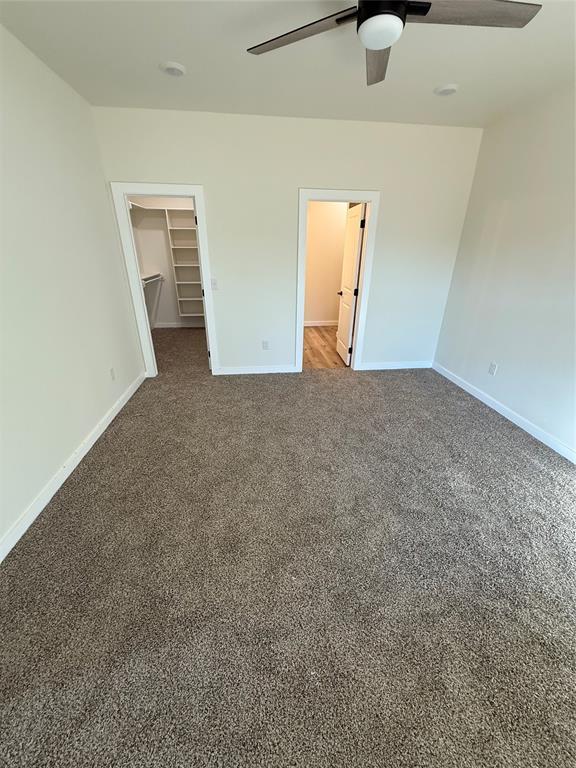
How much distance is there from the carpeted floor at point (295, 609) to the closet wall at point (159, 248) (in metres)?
3.94

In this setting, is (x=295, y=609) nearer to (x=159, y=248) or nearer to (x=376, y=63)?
(x=376, y=63)

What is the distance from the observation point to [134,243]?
313cm

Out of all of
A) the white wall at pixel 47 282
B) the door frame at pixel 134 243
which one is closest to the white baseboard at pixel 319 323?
the door frame at pixel 134 243

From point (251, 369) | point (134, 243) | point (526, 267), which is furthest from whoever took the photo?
point (251, 369)

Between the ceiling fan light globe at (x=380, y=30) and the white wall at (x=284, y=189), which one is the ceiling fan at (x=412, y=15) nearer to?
the ceiling fan light globe at (x=380, y=30)

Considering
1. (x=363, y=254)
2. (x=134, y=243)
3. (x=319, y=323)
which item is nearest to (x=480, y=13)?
(x=363, y=254)

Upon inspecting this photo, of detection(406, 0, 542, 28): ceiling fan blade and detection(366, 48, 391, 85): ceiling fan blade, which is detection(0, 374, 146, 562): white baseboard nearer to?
detection(366, 48, 391, 85): ceiling fan blade

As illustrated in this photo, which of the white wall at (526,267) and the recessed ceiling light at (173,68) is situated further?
the white wall at (526,267)

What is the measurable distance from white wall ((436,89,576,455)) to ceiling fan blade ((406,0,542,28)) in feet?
5.13

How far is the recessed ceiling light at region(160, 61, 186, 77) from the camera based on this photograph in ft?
6.72

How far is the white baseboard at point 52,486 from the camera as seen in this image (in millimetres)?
1639

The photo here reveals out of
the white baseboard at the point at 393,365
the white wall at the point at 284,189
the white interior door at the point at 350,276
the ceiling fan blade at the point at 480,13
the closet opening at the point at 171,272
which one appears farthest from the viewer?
the closet opening at the point at 171,272

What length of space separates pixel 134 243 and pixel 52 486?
2.43m

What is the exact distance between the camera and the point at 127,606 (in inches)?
54.6
